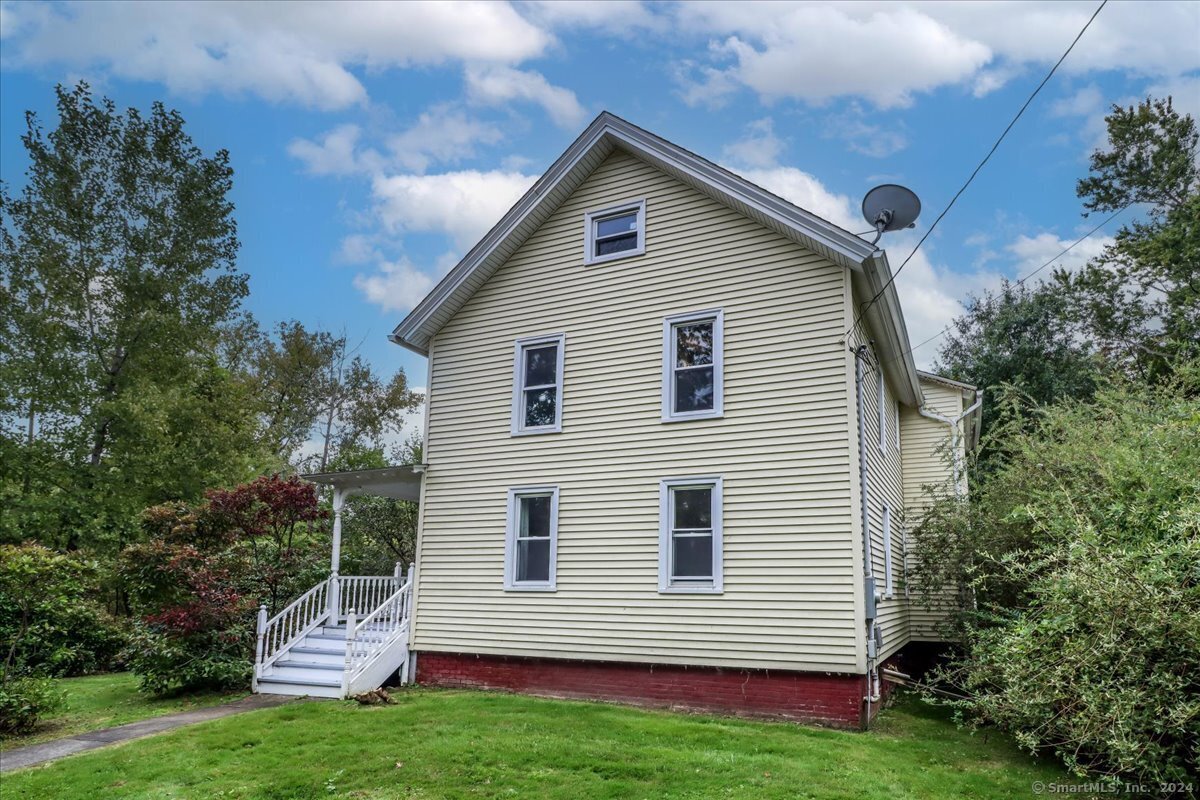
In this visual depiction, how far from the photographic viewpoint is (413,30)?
1630 cm

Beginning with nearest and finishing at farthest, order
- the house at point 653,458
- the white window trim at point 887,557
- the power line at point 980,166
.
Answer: the power line at point 980,166
the house at point 653,458
the white window trim at point 887,557

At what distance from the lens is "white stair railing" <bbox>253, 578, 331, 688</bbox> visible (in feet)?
39.9

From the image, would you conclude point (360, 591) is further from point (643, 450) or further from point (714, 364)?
point (714, 364)

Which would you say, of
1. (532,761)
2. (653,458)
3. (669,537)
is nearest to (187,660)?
(532,761)

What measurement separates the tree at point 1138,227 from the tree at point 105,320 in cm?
2825

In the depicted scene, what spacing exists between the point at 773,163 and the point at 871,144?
2.77m

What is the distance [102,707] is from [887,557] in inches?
491

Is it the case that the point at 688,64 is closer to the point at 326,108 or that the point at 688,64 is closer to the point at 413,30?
the point at 413,30

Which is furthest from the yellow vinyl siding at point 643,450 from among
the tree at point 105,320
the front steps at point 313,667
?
the tree at point 105,320

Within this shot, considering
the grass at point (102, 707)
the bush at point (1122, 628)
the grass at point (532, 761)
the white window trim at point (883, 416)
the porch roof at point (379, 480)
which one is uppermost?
the white window trim at point (883, 416)

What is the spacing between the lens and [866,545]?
1021cm

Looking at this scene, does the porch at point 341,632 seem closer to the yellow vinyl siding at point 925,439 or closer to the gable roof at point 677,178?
the gable roof at point 677,178

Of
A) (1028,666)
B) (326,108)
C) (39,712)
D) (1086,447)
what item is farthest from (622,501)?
(326,108)

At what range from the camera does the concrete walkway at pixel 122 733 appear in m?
8.75
